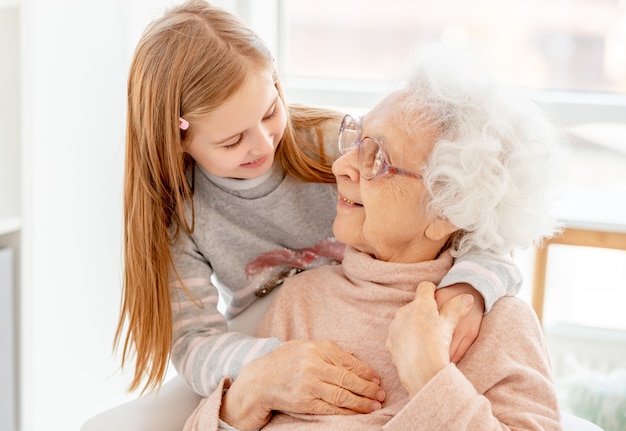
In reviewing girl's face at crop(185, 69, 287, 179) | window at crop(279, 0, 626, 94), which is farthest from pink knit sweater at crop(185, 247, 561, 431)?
window at crop(279, 0, 626, 94)

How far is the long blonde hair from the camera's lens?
1.70 meters

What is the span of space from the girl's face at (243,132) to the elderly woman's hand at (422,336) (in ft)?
1.57

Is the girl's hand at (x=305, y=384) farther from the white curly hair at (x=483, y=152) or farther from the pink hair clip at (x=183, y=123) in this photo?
the pink hair clip at (x=183, y=123)

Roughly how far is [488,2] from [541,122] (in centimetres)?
160

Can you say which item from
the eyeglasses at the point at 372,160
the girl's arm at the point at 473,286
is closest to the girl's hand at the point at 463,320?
the girl's arm at the point at 473,286

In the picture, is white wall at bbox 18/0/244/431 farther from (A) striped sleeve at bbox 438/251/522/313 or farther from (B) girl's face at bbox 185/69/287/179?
(A) striped sleeve at bbox 438/251/522/313

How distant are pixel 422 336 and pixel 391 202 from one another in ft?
0.92

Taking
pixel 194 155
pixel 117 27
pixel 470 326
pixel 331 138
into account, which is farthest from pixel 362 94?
pixel 470 326

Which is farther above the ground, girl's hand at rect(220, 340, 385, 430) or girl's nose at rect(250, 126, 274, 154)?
girl's nose at rect(250, 126, 274, 154)

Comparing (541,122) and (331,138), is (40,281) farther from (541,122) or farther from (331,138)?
(541,122)

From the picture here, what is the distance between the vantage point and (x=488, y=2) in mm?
3092

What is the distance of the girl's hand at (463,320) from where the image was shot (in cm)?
154

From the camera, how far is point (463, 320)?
1.55 meters

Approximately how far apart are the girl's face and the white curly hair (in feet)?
0.98
